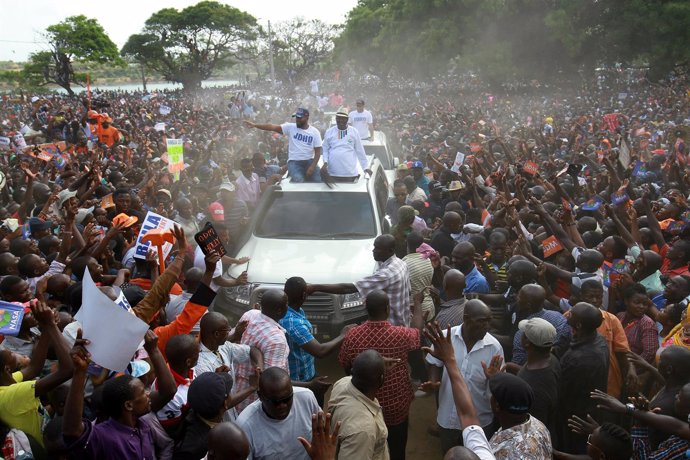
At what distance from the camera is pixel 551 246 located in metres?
5.79

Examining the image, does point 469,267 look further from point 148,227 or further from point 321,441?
point 321,441

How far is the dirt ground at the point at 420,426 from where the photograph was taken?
5211mm

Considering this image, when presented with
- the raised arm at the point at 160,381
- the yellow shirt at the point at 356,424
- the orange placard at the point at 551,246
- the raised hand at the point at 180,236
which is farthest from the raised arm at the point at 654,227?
the raised arm at the point at 160,381

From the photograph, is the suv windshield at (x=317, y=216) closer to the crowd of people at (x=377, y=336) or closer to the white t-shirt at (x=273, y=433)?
the crowd of people at (x=377, y=336)

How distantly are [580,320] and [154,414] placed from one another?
2.72 meters

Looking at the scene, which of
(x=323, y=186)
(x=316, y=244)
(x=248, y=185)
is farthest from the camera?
(x=248, y=185)

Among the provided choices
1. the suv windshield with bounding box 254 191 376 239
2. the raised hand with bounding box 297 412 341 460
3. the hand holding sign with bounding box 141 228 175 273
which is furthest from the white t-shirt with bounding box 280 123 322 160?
the raised hand with bounding box 297 412 341 460

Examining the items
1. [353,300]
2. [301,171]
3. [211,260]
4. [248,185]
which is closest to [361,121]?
[248,185]

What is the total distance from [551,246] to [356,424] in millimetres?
3338

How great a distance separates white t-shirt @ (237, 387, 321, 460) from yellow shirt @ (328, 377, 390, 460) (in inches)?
7.2

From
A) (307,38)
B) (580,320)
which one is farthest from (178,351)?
(307,38)

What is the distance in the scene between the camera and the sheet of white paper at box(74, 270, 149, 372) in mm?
3059

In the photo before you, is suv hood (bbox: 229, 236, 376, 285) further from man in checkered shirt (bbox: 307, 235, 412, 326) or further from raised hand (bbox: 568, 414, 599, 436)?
raised hand (bbox: 568, 414, 599, 436)

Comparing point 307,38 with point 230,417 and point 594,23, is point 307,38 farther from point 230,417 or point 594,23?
point 230,417
